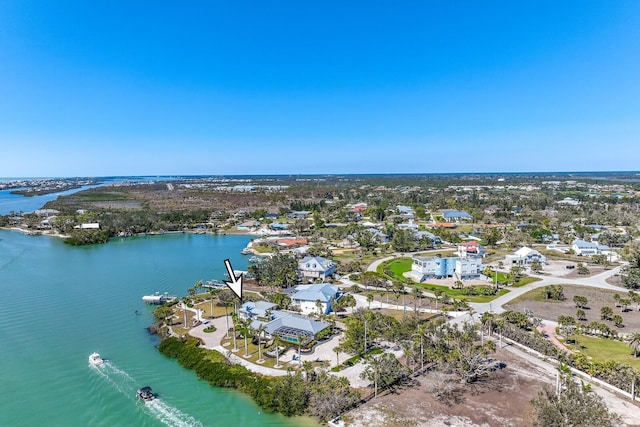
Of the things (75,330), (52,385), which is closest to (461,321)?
(52,385)

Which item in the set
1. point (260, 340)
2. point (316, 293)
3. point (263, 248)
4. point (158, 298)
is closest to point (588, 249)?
point (316, 293)

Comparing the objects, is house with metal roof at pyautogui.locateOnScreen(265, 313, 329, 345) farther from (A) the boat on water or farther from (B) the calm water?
(A) the boat on water

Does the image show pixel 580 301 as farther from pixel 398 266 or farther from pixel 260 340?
pixel 260 340

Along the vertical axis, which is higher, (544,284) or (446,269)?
(446,269)

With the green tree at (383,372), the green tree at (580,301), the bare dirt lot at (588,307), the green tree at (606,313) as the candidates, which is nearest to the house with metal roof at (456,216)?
the bare dirt lot at (588,307)

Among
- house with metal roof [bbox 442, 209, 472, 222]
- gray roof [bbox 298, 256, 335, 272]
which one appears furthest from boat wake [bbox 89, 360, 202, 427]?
house with metal roof [bbox 442, 209, 472, 222]

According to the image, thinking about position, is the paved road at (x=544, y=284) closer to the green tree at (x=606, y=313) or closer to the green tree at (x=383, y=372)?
→ the green tree at (x=606, y=313)
